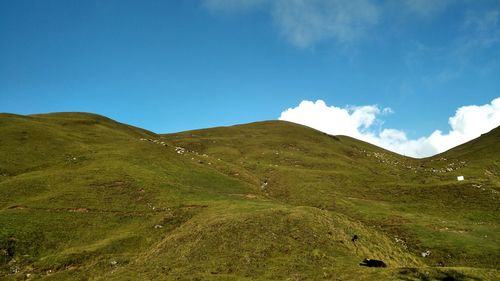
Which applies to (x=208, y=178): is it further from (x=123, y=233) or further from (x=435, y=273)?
(x=435, y=273)

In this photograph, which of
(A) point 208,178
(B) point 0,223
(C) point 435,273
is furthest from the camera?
(A) point 208,178

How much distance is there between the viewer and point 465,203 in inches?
2576

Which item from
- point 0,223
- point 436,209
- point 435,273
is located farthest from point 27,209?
point 436,209

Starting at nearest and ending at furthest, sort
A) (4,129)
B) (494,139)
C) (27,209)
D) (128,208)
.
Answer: (27,209) → (128,208) → (4,129) → (494,139)

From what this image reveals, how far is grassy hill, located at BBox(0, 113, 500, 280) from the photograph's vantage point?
3612cm

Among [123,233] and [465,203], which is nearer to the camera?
[123,233]

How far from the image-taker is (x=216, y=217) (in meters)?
47.2

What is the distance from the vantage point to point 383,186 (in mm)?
81500

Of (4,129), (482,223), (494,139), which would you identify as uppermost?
(494,139)

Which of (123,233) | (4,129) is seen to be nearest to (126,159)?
(123,233)

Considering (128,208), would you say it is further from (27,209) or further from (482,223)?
(482,223)

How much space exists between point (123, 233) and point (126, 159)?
103ft

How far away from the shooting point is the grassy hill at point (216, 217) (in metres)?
36.1

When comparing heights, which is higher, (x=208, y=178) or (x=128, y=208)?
(x=208, y=178)
